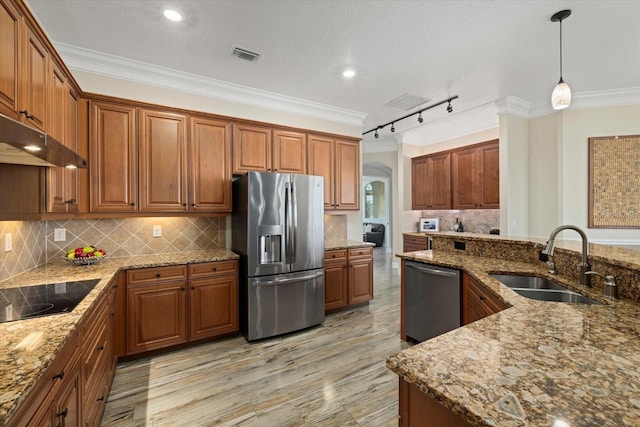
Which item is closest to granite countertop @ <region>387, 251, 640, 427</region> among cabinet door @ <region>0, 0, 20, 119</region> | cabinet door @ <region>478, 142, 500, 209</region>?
cabinet door @ <region>0, 0, 20, 119</region>

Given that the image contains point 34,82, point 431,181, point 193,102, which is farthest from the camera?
point 431,181

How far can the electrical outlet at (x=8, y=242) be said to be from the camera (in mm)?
1931

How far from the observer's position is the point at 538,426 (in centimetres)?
61

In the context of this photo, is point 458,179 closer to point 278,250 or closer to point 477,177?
point 477,177

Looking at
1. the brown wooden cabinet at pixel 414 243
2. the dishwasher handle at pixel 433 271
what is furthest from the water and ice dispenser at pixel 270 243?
the brown wooden cabinet at pixel 414 243

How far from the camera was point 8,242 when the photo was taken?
1.97 m

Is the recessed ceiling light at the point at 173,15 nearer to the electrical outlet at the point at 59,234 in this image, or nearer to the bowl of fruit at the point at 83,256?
the bowl of fruit at the point at 83,256

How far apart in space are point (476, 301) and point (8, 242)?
10.9 ft

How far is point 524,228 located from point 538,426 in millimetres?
4561

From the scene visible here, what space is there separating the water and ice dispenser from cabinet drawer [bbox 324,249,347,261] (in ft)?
2.53

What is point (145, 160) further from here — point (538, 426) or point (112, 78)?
point (538, 426)

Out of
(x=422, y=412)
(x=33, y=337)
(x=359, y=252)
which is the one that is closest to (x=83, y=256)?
(x=33, y=337)

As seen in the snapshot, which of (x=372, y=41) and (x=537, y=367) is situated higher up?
(x=372, y=41)

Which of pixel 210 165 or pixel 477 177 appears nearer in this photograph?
pixel 210 165
